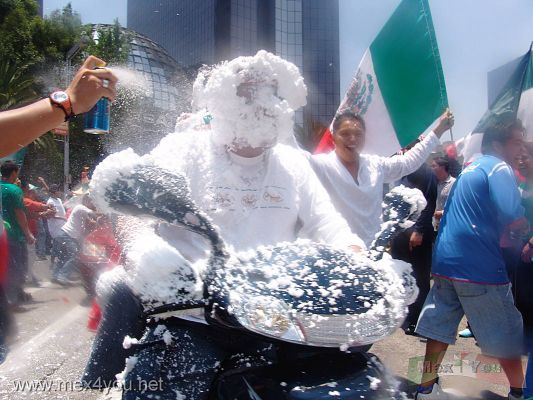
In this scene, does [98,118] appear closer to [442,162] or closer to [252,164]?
[252,164]

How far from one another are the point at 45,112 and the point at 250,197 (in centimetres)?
85

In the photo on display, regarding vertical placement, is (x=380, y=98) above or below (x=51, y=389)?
above

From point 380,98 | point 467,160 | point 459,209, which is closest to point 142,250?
point 459,209

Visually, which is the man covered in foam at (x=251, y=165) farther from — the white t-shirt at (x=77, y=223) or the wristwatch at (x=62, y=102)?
the white t-shirt at (x=77, y=223)

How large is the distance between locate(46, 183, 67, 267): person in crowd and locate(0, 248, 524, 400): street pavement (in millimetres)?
2285

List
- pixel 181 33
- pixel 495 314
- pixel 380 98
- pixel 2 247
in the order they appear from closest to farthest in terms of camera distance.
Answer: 1. pixel 2 247
2. pixel 495 314
3. pixel 380 98
4. pixel 181 33

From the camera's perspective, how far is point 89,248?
119 inches

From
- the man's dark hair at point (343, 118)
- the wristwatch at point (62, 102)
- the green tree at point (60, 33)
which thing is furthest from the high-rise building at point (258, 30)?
the wristwatch at point (62, 102)

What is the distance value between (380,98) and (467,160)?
984 millimetres

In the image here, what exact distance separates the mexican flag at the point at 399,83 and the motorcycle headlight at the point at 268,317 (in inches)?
114

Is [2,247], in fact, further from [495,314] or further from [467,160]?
[467,160]

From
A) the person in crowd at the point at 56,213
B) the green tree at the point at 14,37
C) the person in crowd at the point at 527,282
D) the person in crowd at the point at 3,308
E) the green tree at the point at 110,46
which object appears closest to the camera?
the person in crowd at the point at 3,308

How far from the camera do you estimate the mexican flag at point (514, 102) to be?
419 centimetres

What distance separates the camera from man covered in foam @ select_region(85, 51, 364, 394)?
6.52 ft
